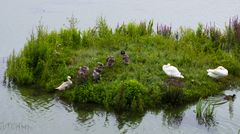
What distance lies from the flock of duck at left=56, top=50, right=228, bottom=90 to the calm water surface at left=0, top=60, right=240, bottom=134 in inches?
15.9

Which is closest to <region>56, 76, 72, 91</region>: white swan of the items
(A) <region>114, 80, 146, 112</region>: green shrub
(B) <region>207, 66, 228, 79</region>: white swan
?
(A) <region>114, 80, 146, 112</region>: green shrub

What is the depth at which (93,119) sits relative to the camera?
908 cm

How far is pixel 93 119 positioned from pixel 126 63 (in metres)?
1.74

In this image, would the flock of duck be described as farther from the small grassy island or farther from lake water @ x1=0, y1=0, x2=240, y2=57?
lake water @ x1=0, y1=0, x2=240, y2=57

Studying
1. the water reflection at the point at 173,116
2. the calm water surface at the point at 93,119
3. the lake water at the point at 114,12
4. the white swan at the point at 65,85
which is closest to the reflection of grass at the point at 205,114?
the calm water surface at the point at 93,119

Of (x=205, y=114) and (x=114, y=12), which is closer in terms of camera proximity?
(x=205, y=114)

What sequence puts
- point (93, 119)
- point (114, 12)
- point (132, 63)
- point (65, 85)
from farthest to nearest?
point (114, 12) < point (132, 63) < point (65, 85) < point (93, 119)

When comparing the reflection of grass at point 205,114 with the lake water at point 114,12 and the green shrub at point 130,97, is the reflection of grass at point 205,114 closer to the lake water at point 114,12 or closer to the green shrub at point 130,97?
the green shrub at point 130,97

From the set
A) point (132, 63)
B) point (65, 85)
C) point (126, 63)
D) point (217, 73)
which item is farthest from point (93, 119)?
point (217, 73)

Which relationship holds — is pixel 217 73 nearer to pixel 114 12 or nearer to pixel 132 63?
pixel 132 63

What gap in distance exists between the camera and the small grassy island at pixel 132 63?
9.48m

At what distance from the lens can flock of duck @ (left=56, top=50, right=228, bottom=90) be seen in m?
9.70

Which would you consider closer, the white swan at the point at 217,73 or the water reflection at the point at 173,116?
the water reflection at the point at 173,116

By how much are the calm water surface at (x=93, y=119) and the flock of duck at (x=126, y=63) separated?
0.40 meters
